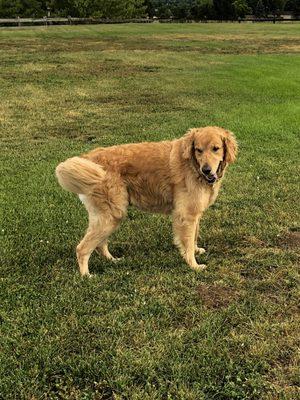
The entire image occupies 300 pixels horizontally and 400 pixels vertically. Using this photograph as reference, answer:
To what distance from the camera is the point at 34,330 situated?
3.88 metres

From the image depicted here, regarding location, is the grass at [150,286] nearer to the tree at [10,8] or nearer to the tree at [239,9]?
the tree at [10,8]

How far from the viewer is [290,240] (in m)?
5.62

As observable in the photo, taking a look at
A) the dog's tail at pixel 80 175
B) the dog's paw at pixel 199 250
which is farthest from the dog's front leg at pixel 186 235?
the dog's tail at pixel 80 175

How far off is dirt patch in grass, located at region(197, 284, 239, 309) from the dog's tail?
143 cm

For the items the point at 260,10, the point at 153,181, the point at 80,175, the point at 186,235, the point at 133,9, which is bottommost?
the point at 186,235

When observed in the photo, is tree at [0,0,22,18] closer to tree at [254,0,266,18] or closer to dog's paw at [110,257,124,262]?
tree at [254,0,266,18]

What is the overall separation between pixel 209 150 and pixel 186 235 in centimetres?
90

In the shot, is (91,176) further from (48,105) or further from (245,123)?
(48,105)

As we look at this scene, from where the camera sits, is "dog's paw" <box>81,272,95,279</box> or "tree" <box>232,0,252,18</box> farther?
"tree" <box>232,0,252,18</box>

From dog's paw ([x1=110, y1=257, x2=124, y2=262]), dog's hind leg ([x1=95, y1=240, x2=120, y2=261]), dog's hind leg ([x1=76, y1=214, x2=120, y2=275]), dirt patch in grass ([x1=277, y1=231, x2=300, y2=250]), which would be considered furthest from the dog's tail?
dirt patch in grass ([x1=277, y1=231, x2=300, y2=250])

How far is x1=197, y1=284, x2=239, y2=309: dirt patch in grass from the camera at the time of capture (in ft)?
14.0

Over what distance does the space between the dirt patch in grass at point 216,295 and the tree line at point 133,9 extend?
7361 centimetres

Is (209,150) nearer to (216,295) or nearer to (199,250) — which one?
(199,250)

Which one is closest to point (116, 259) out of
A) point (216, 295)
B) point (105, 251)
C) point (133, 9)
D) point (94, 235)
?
point (105, 251)
